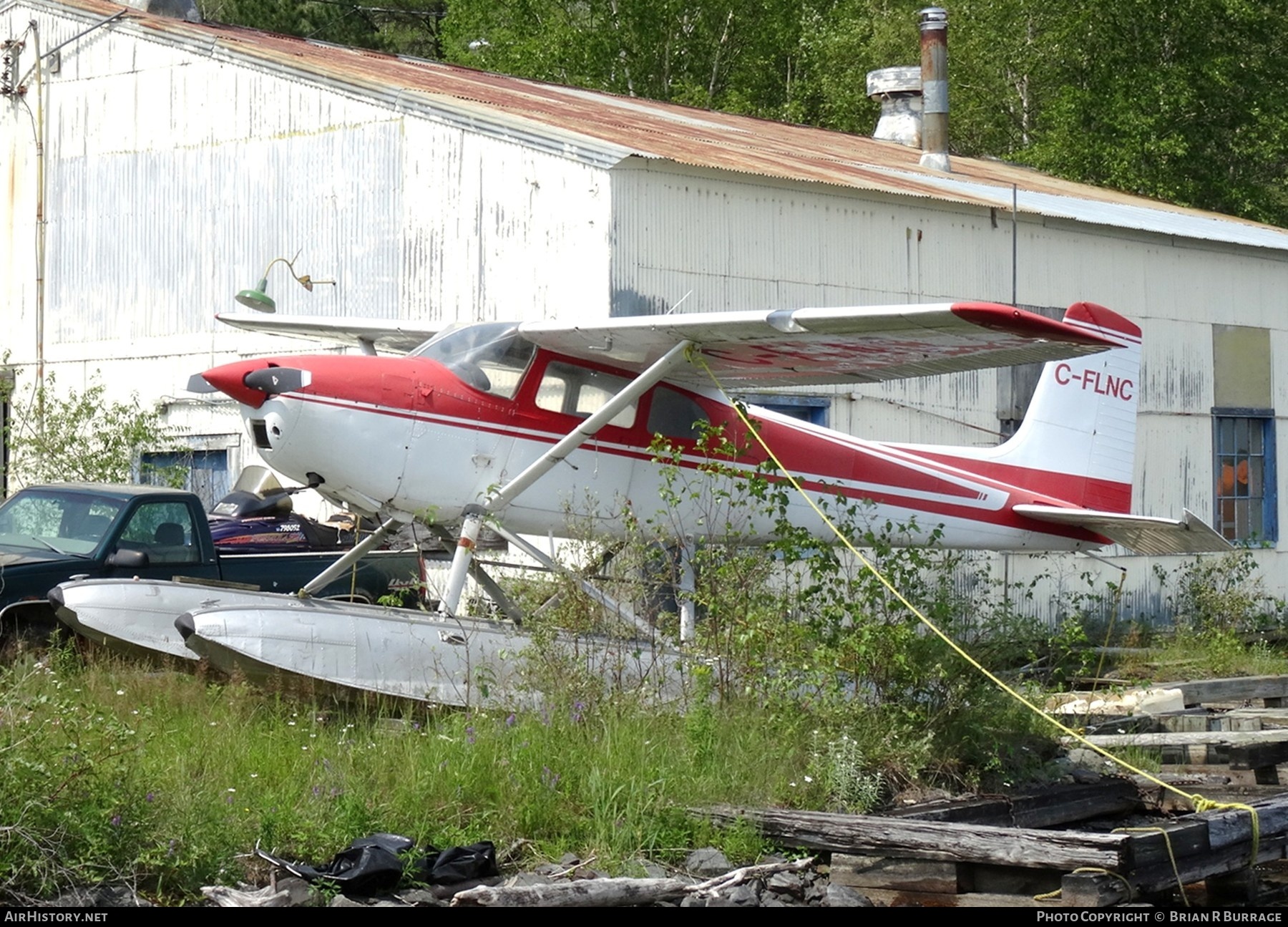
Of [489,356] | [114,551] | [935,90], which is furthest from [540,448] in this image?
[935,90]

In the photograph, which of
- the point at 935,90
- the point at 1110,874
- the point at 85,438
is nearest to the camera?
the point at 1110,874

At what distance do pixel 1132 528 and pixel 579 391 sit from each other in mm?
4700

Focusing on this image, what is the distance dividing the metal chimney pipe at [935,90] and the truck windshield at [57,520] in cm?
1416

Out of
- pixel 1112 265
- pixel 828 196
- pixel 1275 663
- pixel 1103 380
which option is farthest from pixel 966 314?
pixel 1112 265

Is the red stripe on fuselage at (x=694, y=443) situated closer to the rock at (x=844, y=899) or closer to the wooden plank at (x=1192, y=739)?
the wooden plank at (x=1192, y=739)

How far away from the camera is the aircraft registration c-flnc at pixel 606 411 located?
9.31 m

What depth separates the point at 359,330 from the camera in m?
12.1

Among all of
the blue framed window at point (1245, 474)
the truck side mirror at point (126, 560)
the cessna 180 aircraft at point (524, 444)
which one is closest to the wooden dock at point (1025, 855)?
the cessna 180 aircraft at point (524, 444)

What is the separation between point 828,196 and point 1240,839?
9.25 metres

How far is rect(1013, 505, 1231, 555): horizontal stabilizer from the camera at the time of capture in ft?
38.3

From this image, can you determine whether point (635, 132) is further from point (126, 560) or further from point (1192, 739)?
point (1192, 739)

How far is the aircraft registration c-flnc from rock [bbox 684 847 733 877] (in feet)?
8.02

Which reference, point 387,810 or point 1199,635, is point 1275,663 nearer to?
point 1199,635

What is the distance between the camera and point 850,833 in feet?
23.0
